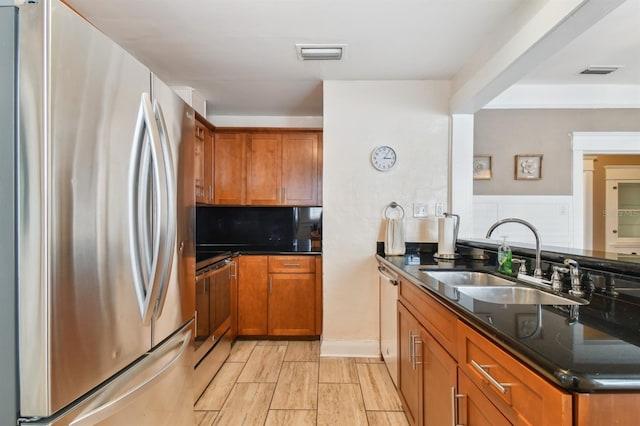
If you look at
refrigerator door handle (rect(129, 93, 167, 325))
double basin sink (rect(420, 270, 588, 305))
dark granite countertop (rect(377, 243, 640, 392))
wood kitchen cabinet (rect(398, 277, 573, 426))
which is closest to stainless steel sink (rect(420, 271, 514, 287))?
double basin sink (rect(420, 270, 588, 305))

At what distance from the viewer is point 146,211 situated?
1111 mm

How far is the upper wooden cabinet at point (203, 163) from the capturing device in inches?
128

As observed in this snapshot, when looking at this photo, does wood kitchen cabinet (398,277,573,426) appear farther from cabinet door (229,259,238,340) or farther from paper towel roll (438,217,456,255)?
cabinet door (229,259,238,340)

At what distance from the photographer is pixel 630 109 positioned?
10.9 feet

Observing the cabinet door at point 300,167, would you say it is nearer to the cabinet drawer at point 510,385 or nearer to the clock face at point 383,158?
the clock face at point 383,158

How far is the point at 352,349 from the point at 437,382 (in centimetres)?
164

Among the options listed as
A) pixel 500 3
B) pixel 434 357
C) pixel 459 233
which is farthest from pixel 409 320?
pixel 500 3

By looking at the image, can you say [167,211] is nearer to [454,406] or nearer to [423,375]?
[454,406]

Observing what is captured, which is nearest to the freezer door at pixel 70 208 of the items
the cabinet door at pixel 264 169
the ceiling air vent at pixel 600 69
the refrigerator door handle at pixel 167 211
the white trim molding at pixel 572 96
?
the refrigerator door handle at pixel 167 211

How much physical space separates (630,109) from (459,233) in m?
2.25

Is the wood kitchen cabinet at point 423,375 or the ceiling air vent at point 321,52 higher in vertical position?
the ceiling air vent at point 321,52

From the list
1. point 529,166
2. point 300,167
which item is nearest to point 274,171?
point 300,167

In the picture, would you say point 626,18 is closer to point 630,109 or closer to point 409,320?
point 630,109

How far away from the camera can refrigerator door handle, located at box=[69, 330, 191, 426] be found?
90 cm
